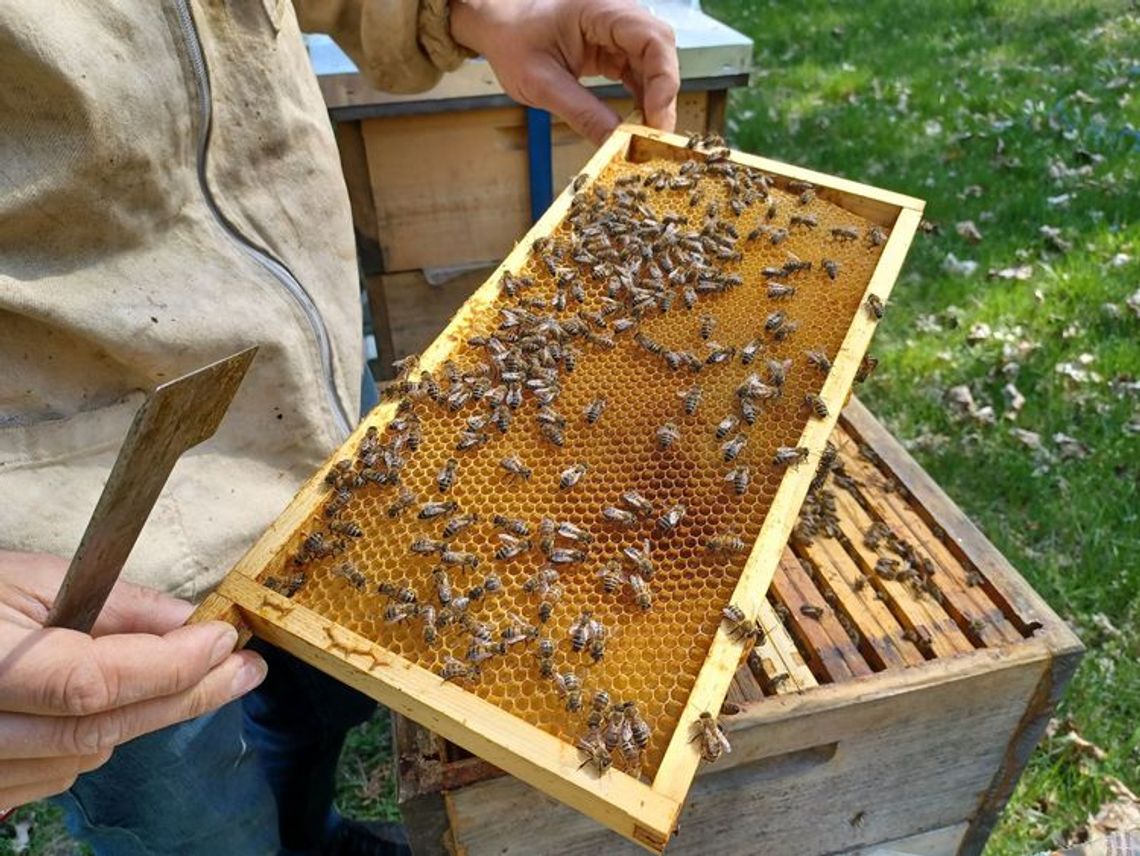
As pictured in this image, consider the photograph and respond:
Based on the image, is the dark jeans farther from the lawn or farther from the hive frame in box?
the lawn

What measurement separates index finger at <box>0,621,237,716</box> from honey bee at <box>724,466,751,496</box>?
45.7 inches

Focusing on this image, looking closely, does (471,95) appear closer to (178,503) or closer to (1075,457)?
(178,503)

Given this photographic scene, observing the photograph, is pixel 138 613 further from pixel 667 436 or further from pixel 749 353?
pixel 749 353

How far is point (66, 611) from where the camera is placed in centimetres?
142

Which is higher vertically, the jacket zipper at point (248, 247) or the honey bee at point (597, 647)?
the jacket zipper at point (248, 247)

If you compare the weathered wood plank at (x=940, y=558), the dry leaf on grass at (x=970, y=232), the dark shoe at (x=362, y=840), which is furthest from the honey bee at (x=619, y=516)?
the dry leaf on grass at (x=970, y=232)

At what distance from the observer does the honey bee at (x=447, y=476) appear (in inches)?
77.6

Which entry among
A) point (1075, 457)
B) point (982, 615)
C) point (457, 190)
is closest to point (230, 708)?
point (982, 615)

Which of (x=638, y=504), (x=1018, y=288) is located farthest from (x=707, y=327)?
(x=1018, y=288)

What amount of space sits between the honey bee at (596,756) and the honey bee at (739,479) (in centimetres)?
68

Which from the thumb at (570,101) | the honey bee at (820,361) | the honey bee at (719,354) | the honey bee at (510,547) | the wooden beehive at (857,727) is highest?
the thumb at (570,101)

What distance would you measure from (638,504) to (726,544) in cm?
21

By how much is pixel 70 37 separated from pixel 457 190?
298cm

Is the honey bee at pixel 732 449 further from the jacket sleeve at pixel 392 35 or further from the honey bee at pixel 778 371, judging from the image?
the jacket sleeve at pixel 392 35
